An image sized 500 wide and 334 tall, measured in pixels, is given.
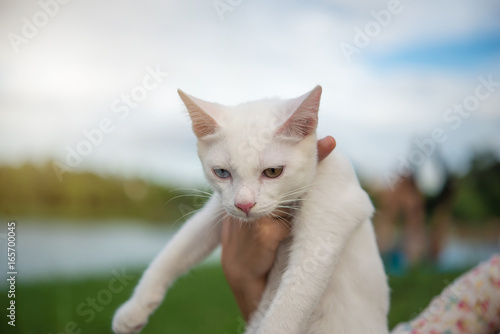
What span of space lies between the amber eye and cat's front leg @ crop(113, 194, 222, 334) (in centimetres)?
31

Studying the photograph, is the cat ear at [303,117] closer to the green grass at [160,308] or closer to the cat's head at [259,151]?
the cat's head at [259,151]

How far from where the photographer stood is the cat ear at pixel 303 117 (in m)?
1.08

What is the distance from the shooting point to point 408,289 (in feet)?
10.0

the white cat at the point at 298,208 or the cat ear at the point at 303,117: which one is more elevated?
the cat ear at the point at 303,117

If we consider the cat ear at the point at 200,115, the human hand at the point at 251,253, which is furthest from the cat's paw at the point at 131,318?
the cat ear at the point at 200,115

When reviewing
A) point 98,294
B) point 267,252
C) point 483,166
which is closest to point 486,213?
point 483,166

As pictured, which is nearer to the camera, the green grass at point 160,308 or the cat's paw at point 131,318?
the cat's paw at point 131,318

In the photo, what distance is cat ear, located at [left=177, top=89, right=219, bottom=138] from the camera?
1.17m

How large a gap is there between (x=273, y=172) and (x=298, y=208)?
177mm

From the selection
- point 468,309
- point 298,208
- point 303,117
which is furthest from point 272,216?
point 468,309

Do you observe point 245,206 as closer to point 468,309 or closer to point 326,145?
point 326,145

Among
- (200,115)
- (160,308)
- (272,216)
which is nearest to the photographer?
(200,115)

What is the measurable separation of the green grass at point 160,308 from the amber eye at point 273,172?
1.27 metres

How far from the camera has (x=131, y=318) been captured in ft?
4.48
